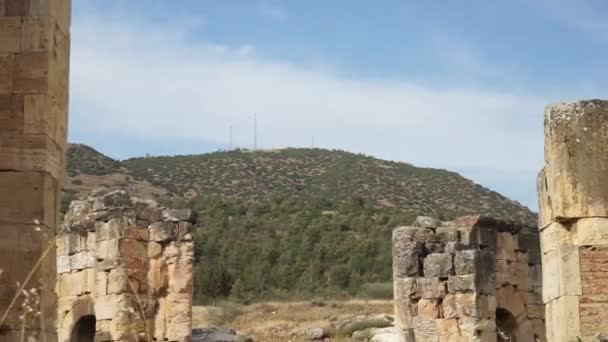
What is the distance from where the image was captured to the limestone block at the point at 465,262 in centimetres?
1877

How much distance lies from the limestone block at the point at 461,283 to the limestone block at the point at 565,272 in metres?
7.99

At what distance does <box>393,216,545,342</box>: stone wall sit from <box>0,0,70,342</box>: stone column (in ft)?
34.4

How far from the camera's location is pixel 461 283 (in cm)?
1872

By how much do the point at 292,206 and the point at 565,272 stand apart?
40804 millimetres

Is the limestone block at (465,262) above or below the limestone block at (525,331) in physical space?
above

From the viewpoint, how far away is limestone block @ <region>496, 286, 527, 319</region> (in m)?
19.8

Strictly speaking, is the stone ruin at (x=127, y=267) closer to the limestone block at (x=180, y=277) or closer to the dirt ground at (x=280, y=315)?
the limestone block at (x=180, y=277)

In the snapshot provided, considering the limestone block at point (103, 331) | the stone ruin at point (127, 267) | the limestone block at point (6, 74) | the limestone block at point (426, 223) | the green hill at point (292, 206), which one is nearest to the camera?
the limestone block at point (6, 74)

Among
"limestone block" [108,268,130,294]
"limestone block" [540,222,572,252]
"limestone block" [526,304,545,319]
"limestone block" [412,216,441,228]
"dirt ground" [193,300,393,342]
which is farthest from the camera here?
"dirt ground" [193,300,393,342]

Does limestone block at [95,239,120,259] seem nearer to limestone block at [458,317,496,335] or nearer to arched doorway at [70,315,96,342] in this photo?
arched doorway at [70,315,96,342]

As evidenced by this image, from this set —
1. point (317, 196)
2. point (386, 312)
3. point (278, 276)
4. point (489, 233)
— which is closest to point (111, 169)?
point (317, 196)

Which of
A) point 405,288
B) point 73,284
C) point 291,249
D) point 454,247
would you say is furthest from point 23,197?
point 291,249

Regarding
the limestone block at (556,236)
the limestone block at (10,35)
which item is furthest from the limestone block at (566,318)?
the limestone block at (10,35)

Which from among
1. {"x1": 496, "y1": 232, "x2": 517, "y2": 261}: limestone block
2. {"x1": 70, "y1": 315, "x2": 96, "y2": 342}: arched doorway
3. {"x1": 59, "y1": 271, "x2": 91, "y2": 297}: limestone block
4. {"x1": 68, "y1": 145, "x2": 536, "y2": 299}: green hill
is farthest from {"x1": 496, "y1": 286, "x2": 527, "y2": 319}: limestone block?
{"x1": 68, "y1": 145, "x2": 536, "y2": 299}: green hill
